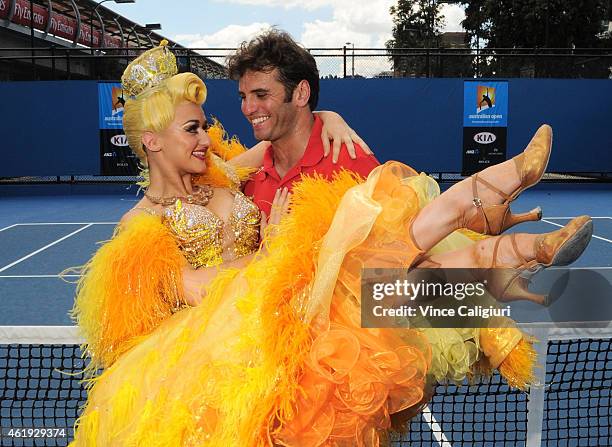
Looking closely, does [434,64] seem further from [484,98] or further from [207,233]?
[207,233]

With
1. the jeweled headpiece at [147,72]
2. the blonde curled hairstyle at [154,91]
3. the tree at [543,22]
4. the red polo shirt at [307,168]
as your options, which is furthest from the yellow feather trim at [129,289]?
the tree at [543,22]

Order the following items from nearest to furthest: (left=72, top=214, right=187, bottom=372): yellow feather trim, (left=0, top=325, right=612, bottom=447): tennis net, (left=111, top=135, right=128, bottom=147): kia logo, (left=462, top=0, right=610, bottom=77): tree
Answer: (left=72, top=214, right=187, bottom=372): yellow feather trim
(left=0, top=325, right=612, bottom=447): tennis net
(left=111, top=135, right=128, bottom=147): kia logo
(left=462, top=0, right=610, bottom=77): tree

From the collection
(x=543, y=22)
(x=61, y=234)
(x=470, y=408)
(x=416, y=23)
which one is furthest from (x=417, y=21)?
(x=470, y=408)

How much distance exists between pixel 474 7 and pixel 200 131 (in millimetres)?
30707

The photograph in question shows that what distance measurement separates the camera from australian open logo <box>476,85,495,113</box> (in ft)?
51.6

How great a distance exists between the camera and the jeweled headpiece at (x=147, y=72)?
2412mm

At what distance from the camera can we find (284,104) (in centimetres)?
277

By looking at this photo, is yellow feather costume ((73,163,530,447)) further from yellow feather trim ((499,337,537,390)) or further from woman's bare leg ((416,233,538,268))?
woman's bare leg ((416,233,538,268))

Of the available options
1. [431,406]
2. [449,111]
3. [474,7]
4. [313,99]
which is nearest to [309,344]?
[313,99]

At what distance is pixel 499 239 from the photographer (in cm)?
177

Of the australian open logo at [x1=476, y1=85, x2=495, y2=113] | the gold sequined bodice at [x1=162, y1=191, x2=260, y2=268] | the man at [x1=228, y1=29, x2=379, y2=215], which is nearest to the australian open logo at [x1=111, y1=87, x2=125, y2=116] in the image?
the australian open logo at [x1=476, y1=85, x2=495, y2=113]

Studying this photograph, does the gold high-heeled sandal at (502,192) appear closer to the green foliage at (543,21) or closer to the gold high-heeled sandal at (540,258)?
the gold high-heeled sandal at (540,258)

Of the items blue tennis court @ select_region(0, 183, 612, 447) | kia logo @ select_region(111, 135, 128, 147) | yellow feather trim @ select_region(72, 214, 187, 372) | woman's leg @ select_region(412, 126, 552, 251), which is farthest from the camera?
kia logo @ select_region(111, 135, 128, 147)

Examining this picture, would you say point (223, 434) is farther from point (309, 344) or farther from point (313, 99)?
point (313, 99)
